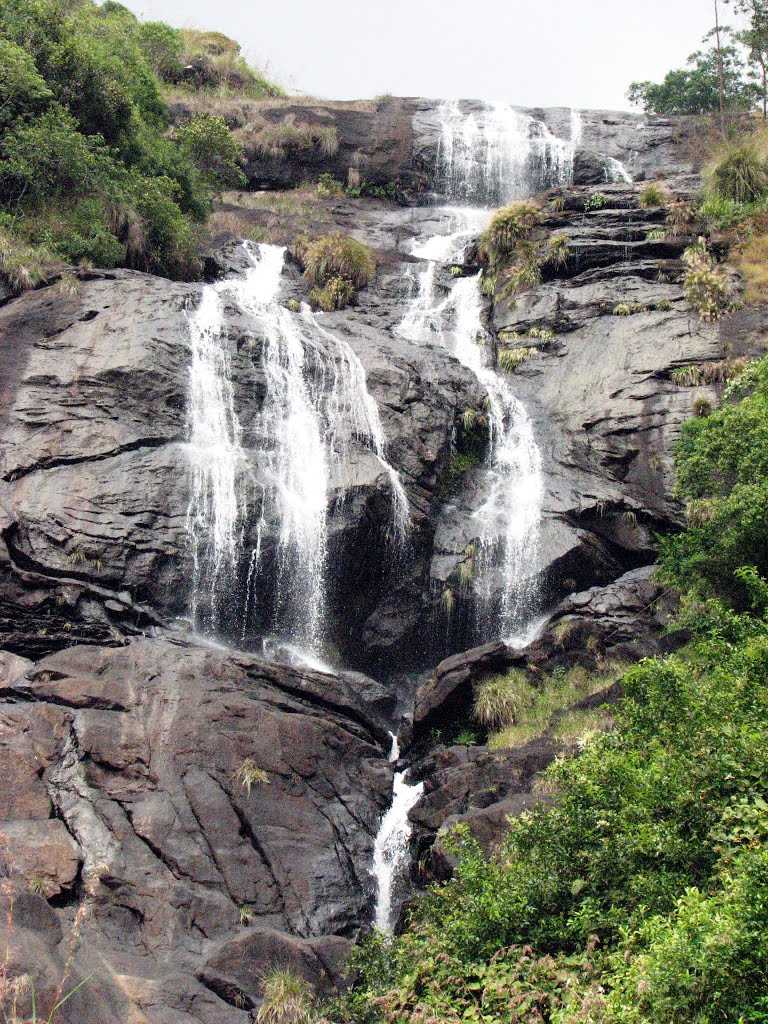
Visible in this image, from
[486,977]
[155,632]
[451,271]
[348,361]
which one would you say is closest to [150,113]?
[451,271]

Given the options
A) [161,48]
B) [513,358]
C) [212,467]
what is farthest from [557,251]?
[161,48]

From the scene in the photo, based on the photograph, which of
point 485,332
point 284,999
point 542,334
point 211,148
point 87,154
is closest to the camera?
point 284,999

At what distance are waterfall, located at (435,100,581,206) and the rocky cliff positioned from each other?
6.29 metres

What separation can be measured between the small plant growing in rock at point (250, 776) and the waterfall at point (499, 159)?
24822 mm

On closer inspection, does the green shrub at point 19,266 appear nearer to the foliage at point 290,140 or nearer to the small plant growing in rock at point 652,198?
the small plant growing in rock at point 652,198

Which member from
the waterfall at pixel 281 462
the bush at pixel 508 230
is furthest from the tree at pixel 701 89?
the waterfall at pixel 281 462

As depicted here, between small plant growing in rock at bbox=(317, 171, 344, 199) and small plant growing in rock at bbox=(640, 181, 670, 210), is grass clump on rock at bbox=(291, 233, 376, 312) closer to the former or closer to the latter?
small plant growing in rock at bbox=(317, 171, 344, 199)

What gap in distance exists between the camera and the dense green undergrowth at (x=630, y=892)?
22.4 ft

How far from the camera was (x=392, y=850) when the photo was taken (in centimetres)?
1341

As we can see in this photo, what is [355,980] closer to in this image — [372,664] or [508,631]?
[372,664]

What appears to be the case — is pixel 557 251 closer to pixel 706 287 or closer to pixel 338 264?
pixel 706 287

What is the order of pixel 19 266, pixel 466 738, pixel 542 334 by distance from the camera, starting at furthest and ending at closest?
pixel 542 334 → pixel 19 266 → pixel 466 738

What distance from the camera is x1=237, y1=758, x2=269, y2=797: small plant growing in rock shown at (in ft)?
41.9

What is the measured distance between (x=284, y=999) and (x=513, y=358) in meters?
16.5
